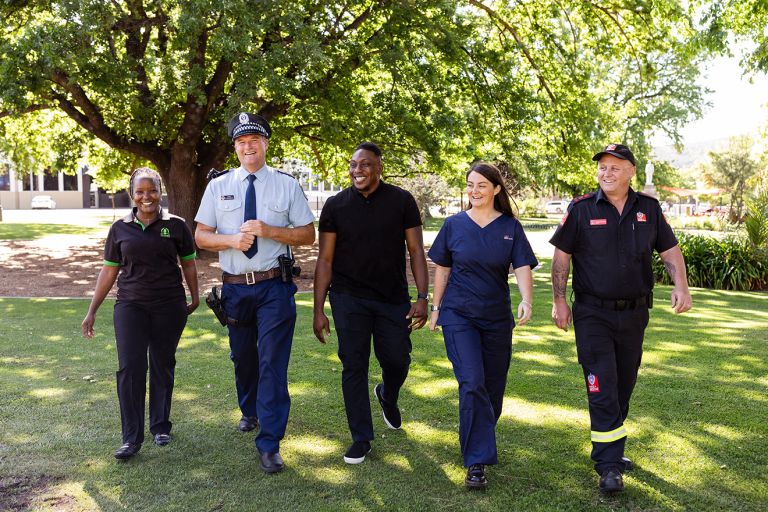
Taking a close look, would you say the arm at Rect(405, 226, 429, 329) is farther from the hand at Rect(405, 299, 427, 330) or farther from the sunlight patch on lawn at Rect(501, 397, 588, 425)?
the sunlight patch on lawn at Rect(501, 397, 588, 425)

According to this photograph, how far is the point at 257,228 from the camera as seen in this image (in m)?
4.71

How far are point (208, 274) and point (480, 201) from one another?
12.9 meters

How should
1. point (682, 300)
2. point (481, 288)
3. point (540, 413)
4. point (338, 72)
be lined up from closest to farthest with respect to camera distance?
point (682, 300)
point (481, 288)
point (540, 413)
point (338, 72)

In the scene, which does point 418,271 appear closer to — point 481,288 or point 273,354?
point 481,288

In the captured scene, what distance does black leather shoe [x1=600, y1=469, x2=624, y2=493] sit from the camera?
4102mm

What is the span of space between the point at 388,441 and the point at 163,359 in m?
1.70

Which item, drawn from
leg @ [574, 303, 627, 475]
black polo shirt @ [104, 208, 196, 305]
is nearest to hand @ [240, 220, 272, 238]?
black polo shirt @ [104, 208, 196, 305]

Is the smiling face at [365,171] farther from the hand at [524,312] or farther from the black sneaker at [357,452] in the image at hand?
the black sneaker at [357,452]

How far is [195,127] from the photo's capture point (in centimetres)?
1684

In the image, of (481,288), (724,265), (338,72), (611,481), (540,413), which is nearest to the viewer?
(611,481)

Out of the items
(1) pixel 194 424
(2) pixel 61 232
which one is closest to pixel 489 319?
(1) pixel 194 424

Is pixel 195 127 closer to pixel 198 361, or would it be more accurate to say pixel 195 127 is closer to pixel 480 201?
pixel 198 361

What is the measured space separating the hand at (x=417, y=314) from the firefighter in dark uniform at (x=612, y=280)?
1022mm

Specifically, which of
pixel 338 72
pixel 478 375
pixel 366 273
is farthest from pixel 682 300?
pixel 338 72
